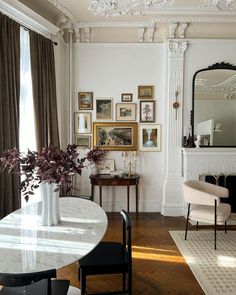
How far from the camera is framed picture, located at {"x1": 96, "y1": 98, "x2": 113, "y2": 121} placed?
17.1 ft

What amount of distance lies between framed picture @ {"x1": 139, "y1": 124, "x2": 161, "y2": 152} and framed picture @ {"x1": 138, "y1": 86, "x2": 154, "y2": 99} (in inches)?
21.0

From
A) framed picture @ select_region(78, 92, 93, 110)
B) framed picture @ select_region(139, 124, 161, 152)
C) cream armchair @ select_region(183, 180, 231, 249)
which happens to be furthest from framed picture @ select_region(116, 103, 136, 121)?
cream armchair @ select_region(183, 180, 231, 249)

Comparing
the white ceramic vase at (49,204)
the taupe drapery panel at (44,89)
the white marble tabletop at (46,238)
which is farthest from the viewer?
the taupe drapery panel at (44,89)

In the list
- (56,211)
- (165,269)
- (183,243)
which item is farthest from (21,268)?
(183,243)

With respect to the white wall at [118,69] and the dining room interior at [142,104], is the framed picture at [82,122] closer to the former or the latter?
the dining room interior at [142,104]

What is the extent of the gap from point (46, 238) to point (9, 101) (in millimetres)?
2015

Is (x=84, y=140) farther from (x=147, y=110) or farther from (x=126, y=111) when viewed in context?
(x=147, y=110)

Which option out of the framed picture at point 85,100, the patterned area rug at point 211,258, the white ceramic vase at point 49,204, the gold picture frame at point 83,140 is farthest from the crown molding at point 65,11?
the patterned area rug at point 211,258

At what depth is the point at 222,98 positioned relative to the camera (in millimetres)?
5059

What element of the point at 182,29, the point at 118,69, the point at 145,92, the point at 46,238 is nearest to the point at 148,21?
the point at 182,29

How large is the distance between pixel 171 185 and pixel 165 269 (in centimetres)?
222

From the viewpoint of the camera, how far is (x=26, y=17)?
3.76m

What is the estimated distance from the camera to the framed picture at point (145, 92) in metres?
5.19

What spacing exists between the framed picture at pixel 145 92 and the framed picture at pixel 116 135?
55 centimetres
